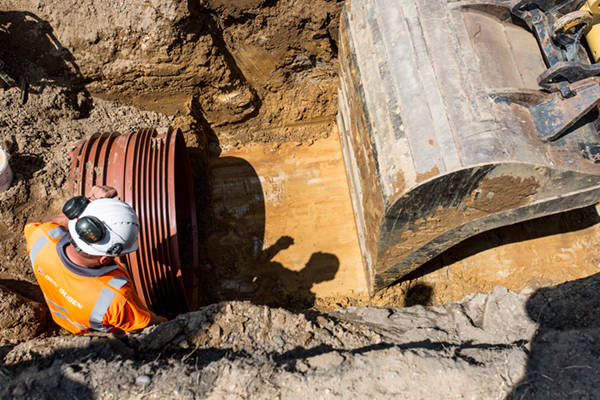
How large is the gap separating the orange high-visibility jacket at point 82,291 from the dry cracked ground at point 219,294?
0.19m

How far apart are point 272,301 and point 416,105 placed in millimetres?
2557

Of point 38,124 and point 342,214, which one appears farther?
point 342,214

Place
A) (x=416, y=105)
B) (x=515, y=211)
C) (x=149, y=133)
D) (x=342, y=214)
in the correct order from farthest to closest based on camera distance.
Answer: (x=342, y=214)
(x=149, y=133)
(x=515, y=211)
(x=416, y=105)

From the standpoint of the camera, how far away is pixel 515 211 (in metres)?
2.90

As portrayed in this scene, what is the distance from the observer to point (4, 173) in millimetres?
2990

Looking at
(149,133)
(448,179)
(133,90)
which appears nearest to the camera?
(448,179)

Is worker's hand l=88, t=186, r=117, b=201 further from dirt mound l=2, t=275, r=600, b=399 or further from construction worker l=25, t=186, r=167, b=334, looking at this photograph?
dirt mound l=2, t=275, r=600, b=399

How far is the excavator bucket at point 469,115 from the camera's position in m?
2.55

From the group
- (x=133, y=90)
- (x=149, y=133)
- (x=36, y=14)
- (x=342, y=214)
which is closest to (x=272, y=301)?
(x=342, y=214)

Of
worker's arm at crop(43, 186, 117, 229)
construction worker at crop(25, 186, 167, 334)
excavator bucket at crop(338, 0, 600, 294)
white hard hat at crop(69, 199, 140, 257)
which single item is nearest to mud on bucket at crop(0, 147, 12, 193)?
worker's arm at crop(43, 186, 117, 229)

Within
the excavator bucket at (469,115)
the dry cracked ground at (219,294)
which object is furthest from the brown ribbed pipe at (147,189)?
the excavator bucket at (469,115)

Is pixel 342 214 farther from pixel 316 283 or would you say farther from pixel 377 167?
pixel 377 167

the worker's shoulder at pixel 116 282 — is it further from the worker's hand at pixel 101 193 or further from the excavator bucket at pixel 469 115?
the excavator bucket at pixel 469 115

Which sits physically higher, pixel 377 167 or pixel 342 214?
pixel 377 167
